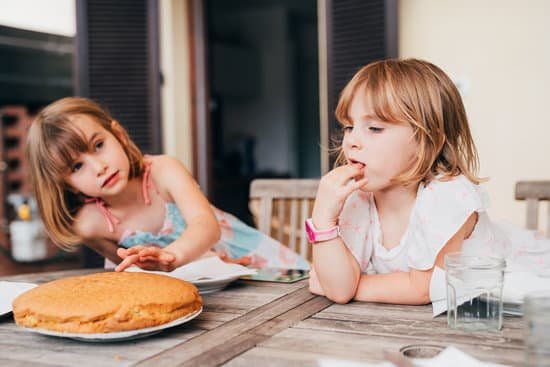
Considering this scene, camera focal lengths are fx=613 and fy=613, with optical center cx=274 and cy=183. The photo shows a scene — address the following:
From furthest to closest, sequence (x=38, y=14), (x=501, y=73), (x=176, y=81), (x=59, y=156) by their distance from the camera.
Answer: (x=38, y=14), (x=176, y=81), (x=501, y=73), (x=59, y=156)

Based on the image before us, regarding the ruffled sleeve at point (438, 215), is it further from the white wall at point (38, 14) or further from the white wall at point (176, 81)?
the white wall at point (38, 14)

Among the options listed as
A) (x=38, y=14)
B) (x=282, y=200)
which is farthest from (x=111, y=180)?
(x=38, y=14)

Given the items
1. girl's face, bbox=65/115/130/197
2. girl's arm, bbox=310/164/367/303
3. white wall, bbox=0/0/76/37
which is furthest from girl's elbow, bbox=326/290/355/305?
white wall, bbox=0/0/76/37

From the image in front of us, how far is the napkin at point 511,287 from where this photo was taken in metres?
1.02

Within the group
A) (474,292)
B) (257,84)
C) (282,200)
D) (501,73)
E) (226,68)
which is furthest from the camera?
(257,84)

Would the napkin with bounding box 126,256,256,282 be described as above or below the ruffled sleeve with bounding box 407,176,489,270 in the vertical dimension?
below

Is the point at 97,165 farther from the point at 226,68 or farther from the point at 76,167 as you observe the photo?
the point at 226,68

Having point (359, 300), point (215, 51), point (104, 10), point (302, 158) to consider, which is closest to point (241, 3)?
point (215, 51)

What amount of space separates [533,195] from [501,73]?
1311 mm

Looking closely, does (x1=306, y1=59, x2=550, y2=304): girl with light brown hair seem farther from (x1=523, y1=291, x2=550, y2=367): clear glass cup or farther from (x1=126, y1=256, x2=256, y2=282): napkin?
(x1=523, y1=291, x2=550, y2=367): clear glass cup

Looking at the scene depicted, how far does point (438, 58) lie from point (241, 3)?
3280 millimetres

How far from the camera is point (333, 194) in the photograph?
123 cm

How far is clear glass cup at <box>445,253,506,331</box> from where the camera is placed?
967 mm

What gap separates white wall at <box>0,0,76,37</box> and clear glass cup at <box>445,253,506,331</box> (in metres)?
3.99
